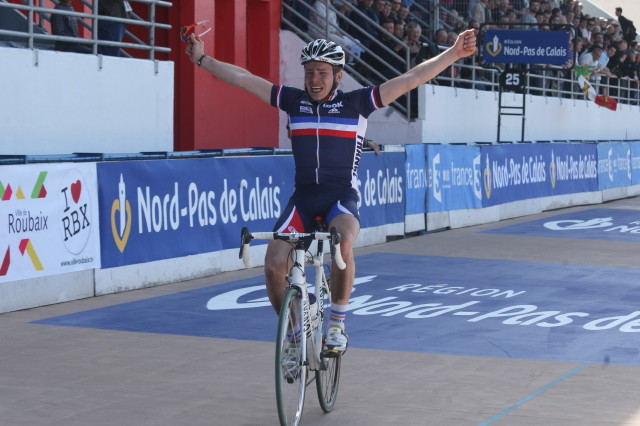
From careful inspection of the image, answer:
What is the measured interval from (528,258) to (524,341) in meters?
6.59

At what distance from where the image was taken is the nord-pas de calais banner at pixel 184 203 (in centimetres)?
1220

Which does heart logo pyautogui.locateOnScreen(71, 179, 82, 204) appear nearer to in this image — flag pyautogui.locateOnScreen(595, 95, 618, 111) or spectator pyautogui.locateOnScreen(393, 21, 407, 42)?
spectator pyautogui.locateOnScreen(393, 21, 407, 42)

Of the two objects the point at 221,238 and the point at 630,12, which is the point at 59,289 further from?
the point at 630,12

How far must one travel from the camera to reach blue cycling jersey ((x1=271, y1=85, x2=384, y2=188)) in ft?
24.0

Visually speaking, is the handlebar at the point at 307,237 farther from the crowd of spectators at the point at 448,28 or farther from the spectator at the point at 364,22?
the spectator at the point at 364,22

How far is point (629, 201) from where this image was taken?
2930 cm

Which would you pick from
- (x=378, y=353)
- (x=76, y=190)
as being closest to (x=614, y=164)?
(x=76, y=190)

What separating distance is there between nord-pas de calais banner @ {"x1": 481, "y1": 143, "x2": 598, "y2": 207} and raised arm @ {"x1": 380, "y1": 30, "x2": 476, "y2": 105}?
1464 centimetres

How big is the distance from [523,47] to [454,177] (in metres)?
7.09

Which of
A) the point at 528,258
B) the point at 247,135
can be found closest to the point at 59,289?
the point at 528,258

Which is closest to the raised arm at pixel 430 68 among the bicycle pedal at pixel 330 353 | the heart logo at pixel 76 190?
the bicycle pedal at pixel 330 353

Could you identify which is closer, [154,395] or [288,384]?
[288,384]

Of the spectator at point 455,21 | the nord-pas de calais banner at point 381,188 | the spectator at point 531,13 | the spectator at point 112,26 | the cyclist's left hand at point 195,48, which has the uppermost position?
the spectator at point 531,13

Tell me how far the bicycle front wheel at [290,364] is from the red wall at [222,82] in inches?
591
